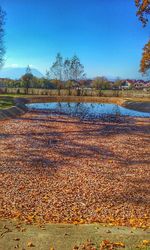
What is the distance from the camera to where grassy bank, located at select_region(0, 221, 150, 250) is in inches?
292

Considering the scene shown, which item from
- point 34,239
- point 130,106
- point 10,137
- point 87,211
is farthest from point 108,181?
point 130,106

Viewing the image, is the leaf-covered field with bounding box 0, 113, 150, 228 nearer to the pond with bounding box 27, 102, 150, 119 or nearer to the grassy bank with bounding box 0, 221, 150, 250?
the grassy bank with bounding box 0, 221, 150, 250

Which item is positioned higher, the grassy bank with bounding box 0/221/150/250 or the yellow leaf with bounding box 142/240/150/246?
the yellow leaf with bounding box 142/240/150/246

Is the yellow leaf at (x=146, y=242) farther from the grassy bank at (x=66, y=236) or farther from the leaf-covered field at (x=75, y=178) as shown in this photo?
the leaf-covered field at (x=75, y=178)

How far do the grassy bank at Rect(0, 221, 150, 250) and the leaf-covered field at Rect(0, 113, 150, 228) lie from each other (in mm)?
948

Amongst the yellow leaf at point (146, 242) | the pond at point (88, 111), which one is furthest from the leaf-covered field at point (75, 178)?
the pond at point (88, 111)

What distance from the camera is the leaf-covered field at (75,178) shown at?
10344 mm

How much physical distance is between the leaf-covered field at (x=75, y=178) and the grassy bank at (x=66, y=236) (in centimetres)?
95

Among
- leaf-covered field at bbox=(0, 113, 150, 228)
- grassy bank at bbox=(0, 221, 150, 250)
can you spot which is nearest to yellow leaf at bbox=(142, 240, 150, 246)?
grassy bank at bbox=(0, 221, 150, 250)

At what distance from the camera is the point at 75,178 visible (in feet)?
45.4

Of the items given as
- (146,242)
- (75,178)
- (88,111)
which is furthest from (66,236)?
(88,111)

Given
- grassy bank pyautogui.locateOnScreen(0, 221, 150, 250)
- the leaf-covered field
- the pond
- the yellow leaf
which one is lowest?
the leaf-covered field

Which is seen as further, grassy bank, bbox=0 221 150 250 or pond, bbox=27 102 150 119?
pond, bbox=27 102 150 119

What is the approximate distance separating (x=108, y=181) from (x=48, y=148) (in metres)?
6.62
